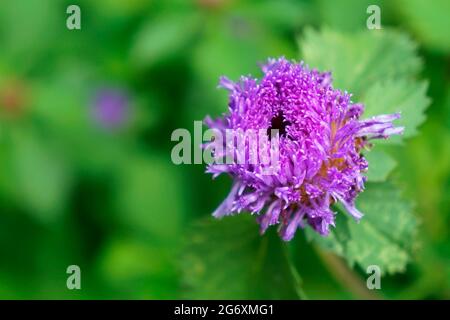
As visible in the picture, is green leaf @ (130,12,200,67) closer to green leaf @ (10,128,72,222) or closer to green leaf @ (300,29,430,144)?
green leaf @ (10,128,72,222)

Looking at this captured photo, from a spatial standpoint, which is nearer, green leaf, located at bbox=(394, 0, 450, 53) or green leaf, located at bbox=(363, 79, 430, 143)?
green leaf, located at bbox=(363, 79, 430, 143)

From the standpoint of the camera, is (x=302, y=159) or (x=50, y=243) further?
(x=50, y=243)

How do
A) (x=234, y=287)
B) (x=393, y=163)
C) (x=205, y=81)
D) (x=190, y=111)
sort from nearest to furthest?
(x=393, y=163) < (x=234, y=287) < (x=205, y=81) < (x=190, y=111)

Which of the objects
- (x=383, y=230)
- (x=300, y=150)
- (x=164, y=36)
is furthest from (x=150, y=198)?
(x=300, y=150)

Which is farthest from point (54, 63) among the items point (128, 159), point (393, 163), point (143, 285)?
point (393, 163)

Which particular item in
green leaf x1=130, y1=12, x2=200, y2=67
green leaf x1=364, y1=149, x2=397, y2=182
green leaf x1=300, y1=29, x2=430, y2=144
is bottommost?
green leaf x1=364, y1=149, x2=397, y2=182

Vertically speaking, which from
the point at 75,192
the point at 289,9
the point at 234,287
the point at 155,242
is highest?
the point at 289,9

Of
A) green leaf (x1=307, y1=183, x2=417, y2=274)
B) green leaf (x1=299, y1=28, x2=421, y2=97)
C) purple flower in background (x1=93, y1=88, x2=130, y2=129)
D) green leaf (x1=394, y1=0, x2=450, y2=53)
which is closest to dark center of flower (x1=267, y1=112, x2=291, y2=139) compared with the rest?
green leaf (x1=307, y1=183, x2=417, y2=274)

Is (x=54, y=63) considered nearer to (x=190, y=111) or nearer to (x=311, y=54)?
(x=190, y=111)
